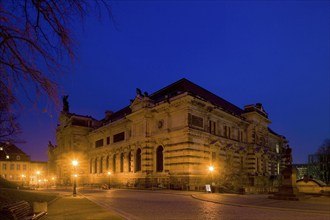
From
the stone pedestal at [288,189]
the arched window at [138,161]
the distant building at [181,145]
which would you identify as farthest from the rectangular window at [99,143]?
the stone pedestal at [288,189]

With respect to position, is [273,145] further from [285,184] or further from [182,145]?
[285,184]

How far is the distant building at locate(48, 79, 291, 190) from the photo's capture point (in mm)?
37000

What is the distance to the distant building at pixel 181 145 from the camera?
121 ft

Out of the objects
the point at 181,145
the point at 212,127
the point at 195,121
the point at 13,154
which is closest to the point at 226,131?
the point at 212,127

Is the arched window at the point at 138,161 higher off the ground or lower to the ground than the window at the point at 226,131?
lower

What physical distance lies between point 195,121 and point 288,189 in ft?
50.6

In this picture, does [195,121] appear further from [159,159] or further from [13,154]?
[13,154]

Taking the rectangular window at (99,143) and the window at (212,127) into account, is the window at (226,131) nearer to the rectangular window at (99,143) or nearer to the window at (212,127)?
the window at (212,127)

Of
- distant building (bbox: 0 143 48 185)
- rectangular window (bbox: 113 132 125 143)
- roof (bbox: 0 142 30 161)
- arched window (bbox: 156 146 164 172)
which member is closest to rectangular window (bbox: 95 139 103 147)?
rectangular window (bbox: 113 132 125 143)

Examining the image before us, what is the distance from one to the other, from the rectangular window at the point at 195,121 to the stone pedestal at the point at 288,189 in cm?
1369

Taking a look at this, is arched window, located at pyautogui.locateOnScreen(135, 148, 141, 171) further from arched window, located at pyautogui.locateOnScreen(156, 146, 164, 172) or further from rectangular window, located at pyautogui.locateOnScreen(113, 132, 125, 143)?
rectangular window, located at pyautogui.locateOnScreen(113, 132, 125, 143)

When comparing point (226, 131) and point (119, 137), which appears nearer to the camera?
point (226, 131)

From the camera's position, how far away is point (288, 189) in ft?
81.1

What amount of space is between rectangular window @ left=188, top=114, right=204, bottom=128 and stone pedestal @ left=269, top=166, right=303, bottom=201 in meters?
13.7
